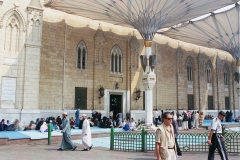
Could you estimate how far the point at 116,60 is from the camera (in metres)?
20.7

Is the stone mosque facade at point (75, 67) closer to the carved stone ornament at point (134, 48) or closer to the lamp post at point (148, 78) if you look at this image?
the carved stone ornament at point (134, 48)

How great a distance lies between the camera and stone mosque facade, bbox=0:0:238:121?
1584cm

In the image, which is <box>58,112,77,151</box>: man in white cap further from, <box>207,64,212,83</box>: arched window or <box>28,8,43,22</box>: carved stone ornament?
<box>207,64,212,83</box>: arched window

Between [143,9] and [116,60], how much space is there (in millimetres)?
6283

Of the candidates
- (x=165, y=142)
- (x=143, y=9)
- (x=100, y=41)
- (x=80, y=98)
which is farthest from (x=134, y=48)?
(x=165, y=142)

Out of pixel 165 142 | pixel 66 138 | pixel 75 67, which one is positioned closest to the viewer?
pixel 165 142

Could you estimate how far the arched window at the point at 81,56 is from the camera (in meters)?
18.7

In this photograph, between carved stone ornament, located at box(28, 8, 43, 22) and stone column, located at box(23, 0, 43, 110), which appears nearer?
stone column, located at box(23, 0, 43, 110)

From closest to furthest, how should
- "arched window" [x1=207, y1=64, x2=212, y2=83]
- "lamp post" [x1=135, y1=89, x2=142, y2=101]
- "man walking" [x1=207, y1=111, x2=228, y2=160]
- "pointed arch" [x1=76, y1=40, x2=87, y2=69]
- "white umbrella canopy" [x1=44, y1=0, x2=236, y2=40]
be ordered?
"man walking" [x1=207, y1=111, x2=228, y2=160], "white umbrella canopy" [x1=44, y1=0, x2=236, y2=40], "pointed arch" [x1=76, y1=40, x2=87, y2=69], "lamp post" [x1=135, y1=89, x2=142, y2=101], "arched window" [x1=207, y1=64, x2=212, y2=83]

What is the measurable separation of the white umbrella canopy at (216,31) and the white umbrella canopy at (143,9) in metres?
3.00

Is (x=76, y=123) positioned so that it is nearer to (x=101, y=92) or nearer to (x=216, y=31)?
(x=101, y=92)

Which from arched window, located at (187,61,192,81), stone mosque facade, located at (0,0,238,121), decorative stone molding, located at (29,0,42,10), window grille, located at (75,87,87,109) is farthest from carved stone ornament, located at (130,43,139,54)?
decorative stone molding, located at (29,0,42,10)

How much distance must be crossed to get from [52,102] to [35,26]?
5.18 m

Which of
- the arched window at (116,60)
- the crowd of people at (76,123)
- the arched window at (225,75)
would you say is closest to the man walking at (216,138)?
the crowd of people at (76,123)
